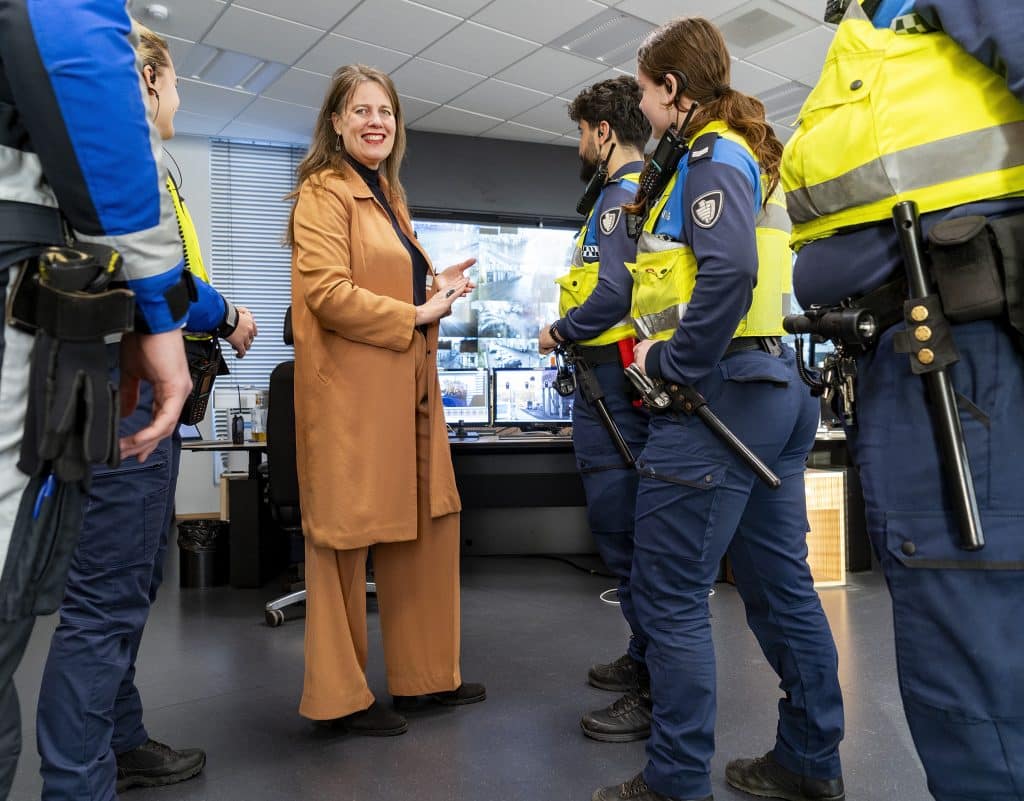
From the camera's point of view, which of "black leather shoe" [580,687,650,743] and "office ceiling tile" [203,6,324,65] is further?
"office ceiling tile" [203,6,324,65]

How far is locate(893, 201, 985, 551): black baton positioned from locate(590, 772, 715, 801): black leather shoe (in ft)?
2.90

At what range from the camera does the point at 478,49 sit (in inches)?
217

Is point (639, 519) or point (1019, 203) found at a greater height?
point (1019, 203)

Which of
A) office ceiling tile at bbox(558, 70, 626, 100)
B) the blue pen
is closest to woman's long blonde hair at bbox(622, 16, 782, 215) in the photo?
the blue pen

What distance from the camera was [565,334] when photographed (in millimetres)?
2355

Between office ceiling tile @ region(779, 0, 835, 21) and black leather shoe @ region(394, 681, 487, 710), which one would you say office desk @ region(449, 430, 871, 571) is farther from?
office ceiling tile @ region(779, 0, 835, 21)

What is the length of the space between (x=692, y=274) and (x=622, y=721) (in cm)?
114

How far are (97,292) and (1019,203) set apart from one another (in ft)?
3.37

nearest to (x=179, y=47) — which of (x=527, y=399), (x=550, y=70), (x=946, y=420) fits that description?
(x=550, y=70)

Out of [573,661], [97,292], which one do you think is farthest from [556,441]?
[97,292]

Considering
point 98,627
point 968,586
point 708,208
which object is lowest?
point 98,627

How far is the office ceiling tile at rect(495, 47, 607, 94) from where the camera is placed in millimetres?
5684

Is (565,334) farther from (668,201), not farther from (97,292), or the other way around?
(97,292)

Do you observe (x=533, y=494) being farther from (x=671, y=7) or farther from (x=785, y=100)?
(x=785, y=100)
